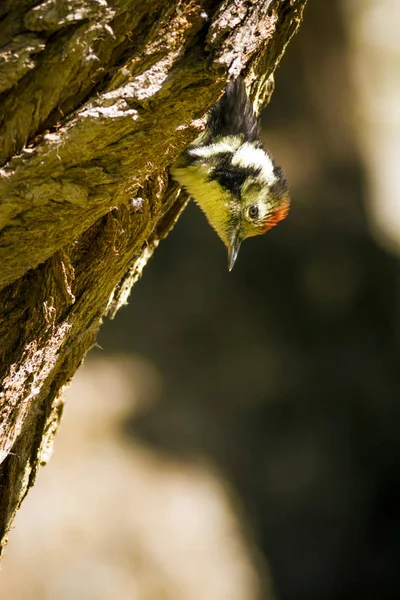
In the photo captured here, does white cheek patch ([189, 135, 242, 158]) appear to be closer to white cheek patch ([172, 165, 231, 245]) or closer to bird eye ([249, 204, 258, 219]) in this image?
white cheek patch ([172, 165, 231, 245])

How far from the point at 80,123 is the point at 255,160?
1315mm

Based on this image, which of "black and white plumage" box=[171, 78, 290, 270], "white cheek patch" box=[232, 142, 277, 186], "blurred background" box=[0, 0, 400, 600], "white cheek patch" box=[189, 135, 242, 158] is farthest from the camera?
"blurred background" box=[0, 0, 400, 600]

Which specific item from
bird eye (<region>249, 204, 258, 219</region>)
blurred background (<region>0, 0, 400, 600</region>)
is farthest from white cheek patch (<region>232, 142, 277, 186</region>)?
blurred background (<region>0, 0, 400, 600</region>)

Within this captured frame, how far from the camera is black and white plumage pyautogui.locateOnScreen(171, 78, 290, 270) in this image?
248 cm

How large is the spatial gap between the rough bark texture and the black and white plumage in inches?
22.4

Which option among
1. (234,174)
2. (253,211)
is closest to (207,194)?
(234,174)

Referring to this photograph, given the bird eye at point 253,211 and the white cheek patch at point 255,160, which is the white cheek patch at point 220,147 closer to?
the white cheek patch at point 255,160

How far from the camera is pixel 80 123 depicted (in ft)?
5.06

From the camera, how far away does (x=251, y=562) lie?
567 centimetres

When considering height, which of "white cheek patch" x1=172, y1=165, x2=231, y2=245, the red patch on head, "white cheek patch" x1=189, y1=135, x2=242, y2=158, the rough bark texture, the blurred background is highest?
the rough bark texture

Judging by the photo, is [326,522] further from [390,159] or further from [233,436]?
[390,159]

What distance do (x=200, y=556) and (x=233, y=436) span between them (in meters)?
1.18

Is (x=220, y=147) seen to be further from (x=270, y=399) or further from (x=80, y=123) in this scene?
(x=270, y=399)

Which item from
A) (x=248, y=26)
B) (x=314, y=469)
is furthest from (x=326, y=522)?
(x=248, y=26)
